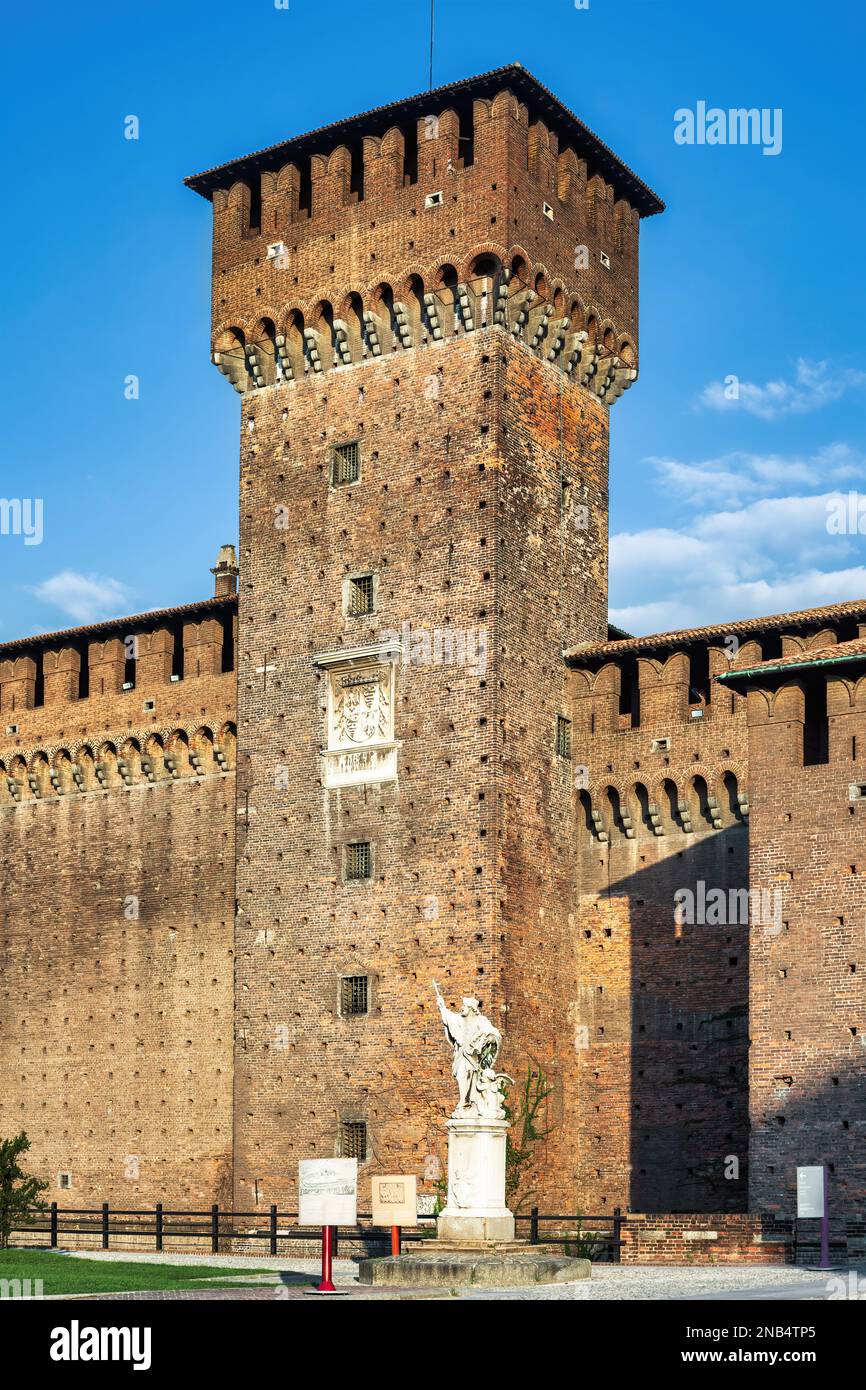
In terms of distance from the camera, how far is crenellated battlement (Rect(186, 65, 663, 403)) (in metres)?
29.9

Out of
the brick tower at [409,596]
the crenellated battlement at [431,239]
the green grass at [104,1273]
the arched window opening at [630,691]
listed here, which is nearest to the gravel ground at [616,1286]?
the green grass at [104,1273]

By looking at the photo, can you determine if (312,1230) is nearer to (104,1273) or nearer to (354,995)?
(354,995)

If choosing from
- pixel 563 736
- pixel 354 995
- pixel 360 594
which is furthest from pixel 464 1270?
pixel 360 594

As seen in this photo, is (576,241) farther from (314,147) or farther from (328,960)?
(328,960)

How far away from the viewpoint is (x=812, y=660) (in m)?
25.3

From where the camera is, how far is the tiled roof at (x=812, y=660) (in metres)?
24.9

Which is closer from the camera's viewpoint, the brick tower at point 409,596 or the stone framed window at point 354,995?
the brick tower at point 409,596

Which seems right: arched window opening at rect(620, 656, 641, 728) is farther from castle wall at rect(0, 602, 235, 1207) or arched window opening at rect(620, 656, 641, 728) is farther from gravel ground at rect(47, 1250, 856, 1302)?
gravel ground at rect(47, 1250, 856, 1302)

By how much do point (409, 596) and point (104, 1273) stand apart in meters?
11.6

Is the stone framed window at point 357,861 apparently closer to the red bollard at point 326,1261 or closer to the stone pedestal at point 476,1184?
the stone pedestal at point 476,1184

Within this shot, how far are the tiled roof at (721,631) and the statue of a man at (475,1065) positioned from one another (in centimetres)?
941

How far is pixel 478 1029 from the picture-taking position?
69.6 ft

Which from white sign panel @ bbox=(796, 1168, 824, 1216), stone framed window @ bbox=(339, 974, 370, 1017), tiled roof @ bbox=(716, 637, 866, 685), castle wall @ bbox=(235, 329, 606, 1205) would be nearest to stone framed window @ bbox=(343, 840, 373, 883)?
castle wall @ bbox=(235, 329, 606, 1205)
